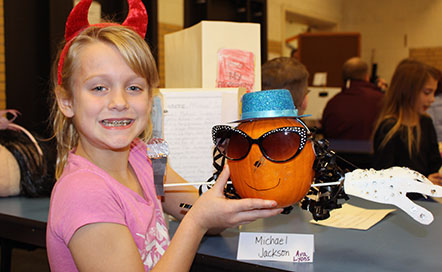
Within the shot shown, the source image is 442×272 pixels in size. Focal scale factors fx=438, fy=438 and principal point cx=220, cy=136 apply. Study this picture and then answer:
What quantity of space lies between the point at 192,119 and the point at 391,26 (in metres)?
7.90

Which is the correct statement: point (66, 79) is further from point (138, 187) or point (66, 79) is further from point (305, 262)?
point (305, 262)

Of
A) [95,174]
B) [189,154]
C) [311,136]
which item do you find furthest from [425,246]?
[95,174]

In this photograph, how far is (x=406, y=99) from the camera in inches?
101

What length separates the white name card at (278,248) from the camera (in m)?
1.00

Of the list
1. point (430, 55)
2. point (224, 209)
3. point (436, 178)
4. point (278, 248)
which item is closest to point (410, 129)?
point (436, 178)

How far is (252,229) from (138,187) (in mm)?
363

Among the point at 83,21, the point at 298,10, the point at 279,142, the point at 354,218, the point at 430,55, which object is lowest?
the point at 354,218

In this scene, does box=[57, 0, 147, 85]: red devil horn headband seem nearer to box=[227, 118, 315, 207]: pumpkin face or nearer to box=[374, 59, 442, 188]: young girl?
box=[227, 118, 315, 207]: pumpkin face

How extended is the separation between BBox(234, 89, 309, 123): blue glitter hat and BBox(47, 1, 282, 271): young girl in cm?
15

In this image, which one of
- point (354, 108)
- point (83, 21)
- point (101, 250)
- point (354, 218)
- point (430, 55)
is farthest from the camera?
point (430, 55)

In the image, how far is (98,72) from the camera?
98cm

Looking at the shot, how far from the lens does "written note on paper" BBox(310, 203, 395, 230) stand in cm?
129

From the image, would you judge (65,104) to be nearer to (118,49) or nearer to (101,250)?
(118,49)

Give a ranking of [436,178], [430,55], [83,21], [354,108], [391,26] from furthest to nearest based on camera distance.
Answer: [391,26] → [430,55] → [354,108] → [436,178] → [83,21]
